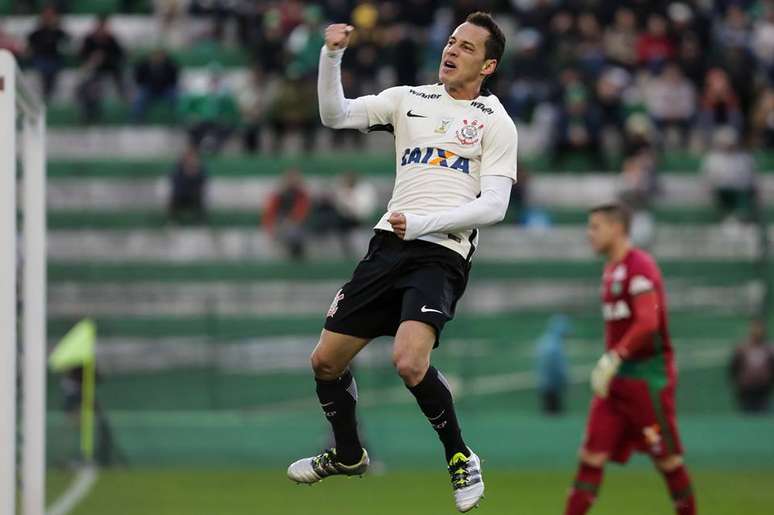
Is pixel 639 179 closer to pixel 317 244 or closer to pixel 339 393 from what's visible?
pixel 317 244

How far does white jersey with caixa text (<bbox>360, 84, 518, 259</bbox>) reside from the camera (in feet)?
28.3

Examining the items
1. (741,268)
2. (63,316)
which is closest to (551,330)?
(741,268)

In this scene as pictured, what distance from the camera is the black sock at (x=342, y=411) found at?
8.97 m

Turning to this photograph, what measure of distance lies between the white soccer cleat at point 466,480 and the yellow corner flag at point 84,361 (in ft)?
34.9

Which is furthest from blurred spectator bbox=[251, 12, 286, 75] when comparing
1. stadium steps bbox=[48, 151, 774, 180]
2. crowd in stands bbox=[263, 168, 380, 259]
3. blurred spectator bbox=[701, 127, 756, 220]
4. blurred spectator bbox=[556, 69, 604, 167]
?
blurred spectator bbox=[701, 127, 756, 220]

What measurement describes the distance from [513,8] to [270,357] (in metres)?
10.4

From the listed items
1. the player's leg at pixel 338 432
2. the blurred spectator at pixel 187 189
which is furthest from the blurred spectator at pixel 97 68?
the player's leg at pixel 338 432

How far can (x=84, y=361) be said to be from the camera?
1945cm

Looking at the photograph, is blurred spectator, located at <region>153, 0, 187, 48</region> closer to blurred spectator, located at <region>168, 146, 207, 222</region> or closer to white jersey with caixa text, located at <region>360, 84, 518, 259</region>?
blurred spectator, located at <region>168, 146, 207, 222</region>

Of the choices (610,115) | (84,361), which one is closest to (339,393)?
(84,361)

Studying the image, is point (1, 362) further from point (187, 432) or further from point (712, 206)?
point (712, 206)

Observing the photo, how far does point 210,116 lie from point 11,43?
359cm

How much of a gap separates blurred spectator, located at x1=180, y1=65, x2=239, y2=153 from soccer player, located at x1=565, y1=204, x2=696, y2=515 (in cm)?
1426

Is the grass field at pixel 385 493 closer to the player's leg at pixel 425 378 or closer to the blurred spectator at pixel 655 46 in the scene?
the player's leg at pixel 425 378
